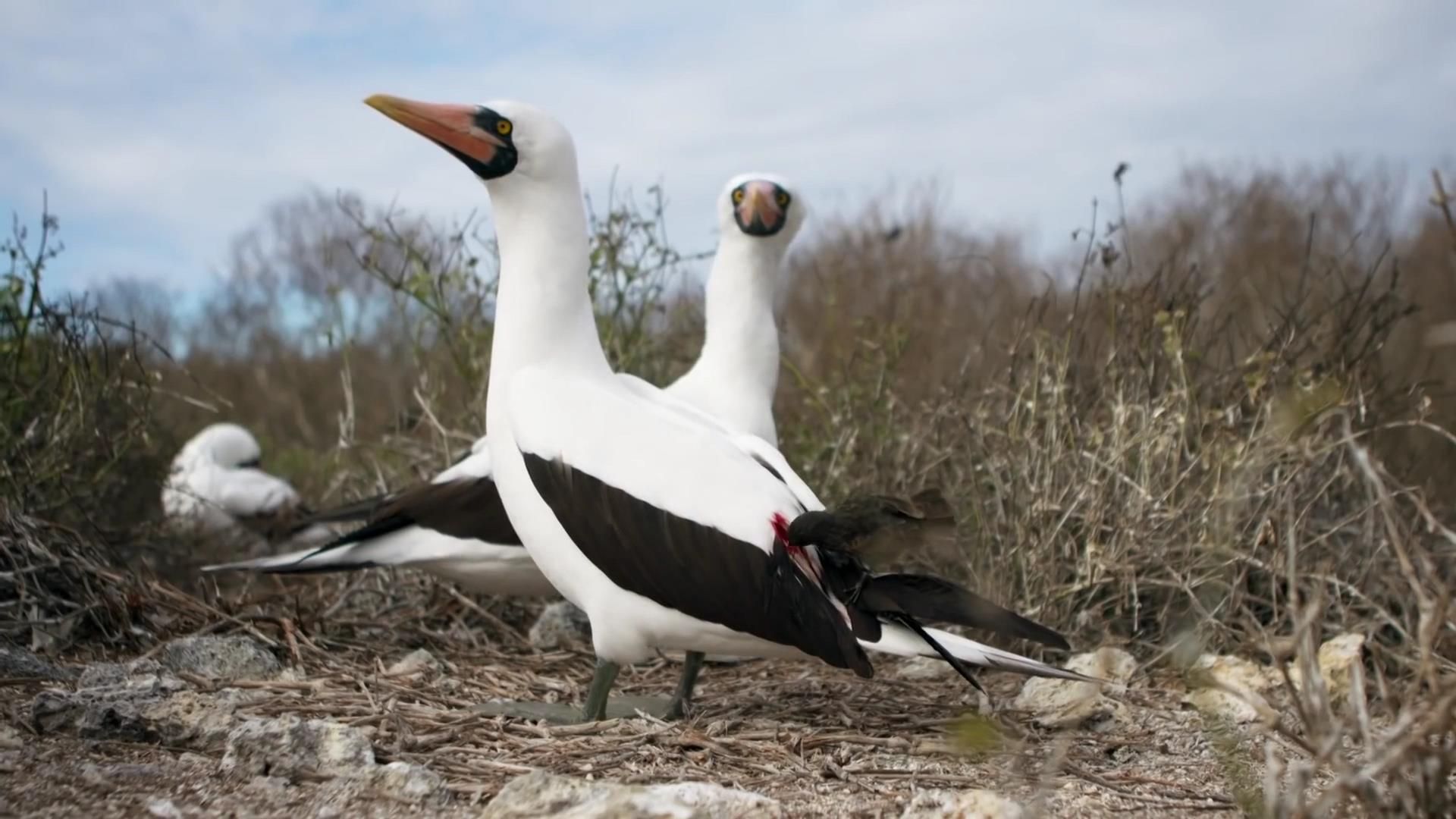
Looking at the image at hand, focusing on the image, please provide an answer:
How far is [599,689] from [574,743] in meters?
0.29

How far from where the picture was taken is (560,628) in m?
4.70

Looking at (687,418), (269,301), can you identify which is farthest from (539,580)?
(269,301)

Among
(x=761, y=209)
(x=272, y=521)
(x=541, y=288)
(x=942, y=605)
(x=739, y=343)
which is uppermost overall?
(x=761, y=209)

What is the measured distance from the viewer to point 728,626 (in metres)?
3.21

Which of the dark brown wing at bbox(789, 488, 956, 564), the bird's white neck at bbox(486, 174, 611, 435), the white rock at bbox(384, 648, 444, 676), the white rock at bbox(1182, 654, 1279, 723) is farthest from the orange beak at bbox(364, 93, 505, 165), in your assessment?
the white rock at bbox(1182, 654, 1279, 723)

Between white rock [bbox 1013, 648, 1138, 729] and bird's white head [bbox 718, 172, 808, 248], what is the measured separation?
191 cm

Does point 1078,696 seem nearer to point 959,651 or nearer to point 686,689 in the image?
point 959,651

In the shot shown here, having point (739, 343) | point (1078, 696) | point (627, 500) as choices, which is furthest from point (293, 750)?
point (739, 343)

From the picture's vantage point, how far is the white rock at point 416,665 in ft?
13.1

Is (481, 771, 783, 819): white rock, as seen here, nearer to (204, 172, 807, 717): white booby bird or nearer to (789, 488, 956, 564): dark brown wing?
(789, 488, 956, 564): dark brown wing

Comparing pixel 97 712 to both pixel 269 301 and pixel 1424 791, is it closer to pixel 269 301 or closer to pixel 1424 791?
pixel 1424 791

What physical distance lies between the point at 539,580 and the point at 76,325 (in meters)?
1.86

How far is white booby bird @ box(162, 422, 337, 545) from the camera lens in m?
7.00

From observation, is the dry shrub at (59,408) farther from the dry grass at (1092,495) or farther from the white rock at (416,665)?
the white rock at (416,665)
